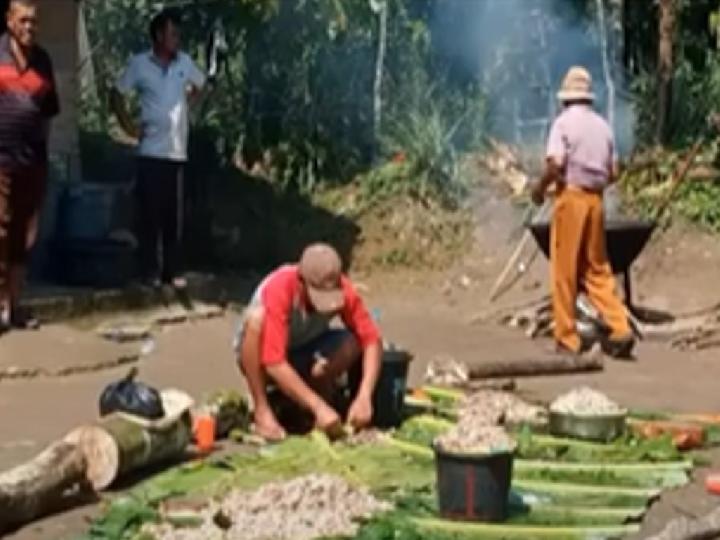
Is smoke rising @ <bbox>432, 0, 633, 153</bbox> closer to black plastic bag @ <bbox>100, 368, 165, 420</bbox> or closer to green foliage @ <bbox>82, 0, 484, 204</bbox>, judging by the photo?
green foliage @ <bbox>82, 0, 484, 204</bbox>

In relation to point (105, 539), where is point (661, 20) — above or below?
above

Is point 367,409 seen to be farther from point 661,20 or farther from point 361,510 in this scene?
point 661,20

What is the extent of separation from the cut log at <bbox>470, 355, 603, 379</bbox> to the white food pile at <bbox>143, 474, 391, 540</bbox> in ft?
12.3

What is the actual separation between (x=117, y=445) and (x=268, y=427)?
134 centimetres

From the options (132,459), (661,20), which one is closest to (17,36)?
(132,459)

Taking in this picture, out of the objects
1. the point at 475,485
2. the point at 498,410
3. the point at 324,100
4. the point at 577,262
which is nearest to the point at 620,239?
the point at 577,262

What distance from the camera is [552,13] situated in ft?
69.8

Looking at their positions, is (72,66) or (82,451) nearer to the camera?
(82,451)

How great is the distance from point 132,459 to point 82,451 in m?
0.26

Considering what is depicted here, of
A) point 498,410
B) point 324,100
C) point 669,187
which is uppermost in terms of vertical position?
point 324,100

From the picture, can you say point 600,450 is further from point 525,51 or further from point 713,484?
point 525,51

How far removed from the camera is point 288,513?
7547mm

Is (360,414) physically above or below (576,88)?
below

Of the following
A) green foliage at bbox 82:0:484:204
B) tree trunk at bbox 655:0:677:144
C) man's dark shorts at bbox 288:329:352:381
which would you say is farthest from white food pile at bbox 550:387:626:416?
tree trunk at bbox 655:0:677:144
